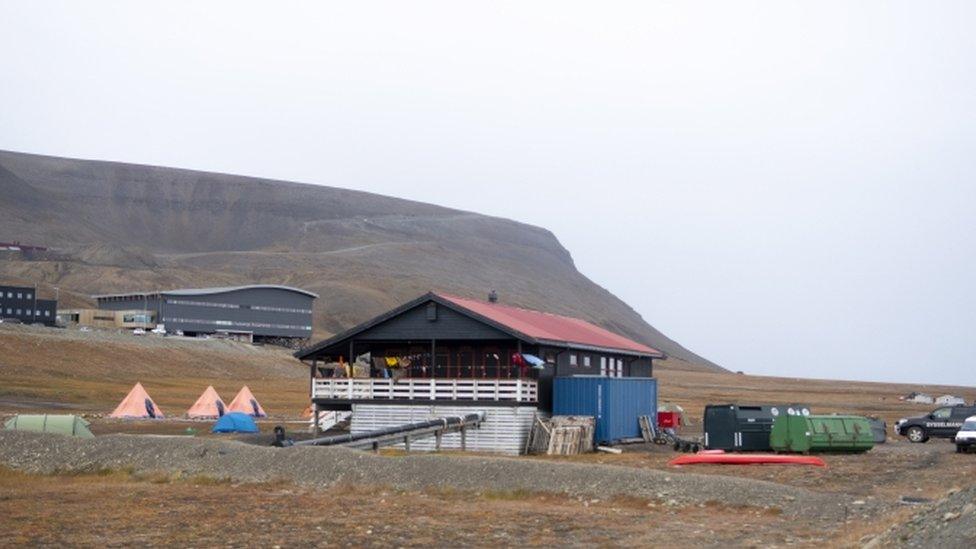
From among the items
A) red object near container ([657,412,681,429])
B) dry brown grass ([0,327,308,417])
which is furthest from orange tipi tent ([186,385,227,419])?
red object near container ([657,412,681,429])

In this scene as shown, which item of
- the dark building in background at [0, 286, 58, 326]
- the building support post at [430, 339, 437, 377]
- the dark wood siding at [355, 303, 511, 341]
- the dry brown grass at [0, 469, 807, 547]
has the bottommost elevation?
the dry brown grass at [0, 469, 807, 547]

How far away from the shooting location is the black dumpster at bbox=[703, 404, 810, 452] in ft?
131

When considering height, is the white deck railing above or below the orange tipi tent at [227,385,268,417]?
above

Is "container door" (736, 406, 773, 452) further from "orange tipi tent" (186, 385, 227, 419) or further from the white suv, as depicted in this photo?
"orange tipi tent" (186, 385, 227, 419)

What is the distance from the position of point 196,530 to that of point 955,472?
2089 cm

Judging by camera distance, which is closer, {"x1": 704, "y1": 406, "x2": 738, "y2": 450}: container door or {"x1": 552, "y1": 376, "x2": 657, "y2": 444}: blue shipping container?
{"x1": 704, "y1": 406, "x2": 738, "y2": 450}: container door

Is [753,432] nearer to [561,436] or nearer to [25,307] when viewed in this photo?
[561,436]

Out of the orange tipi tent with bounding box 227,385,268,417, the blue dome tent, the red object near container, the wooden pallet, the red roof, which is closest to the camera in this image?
the red roof

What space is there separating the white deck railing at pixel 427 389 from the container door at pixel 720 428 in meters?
5.79

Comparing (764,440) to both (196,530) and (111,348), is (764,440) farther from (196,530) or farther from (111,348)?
(111,348)

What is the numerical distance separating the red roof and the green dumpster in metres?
7.65

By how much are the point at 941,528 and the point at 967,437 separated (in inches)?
1032

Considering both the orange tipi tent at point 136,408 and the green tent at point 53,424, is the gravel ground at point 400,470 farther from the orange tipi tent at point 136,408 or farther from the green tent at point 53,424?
the orange tipi tent at point 136,408

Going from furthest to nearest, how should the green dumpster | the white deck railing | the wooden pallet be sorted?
the wooden pallet
the white deck railing
the green dumpster
